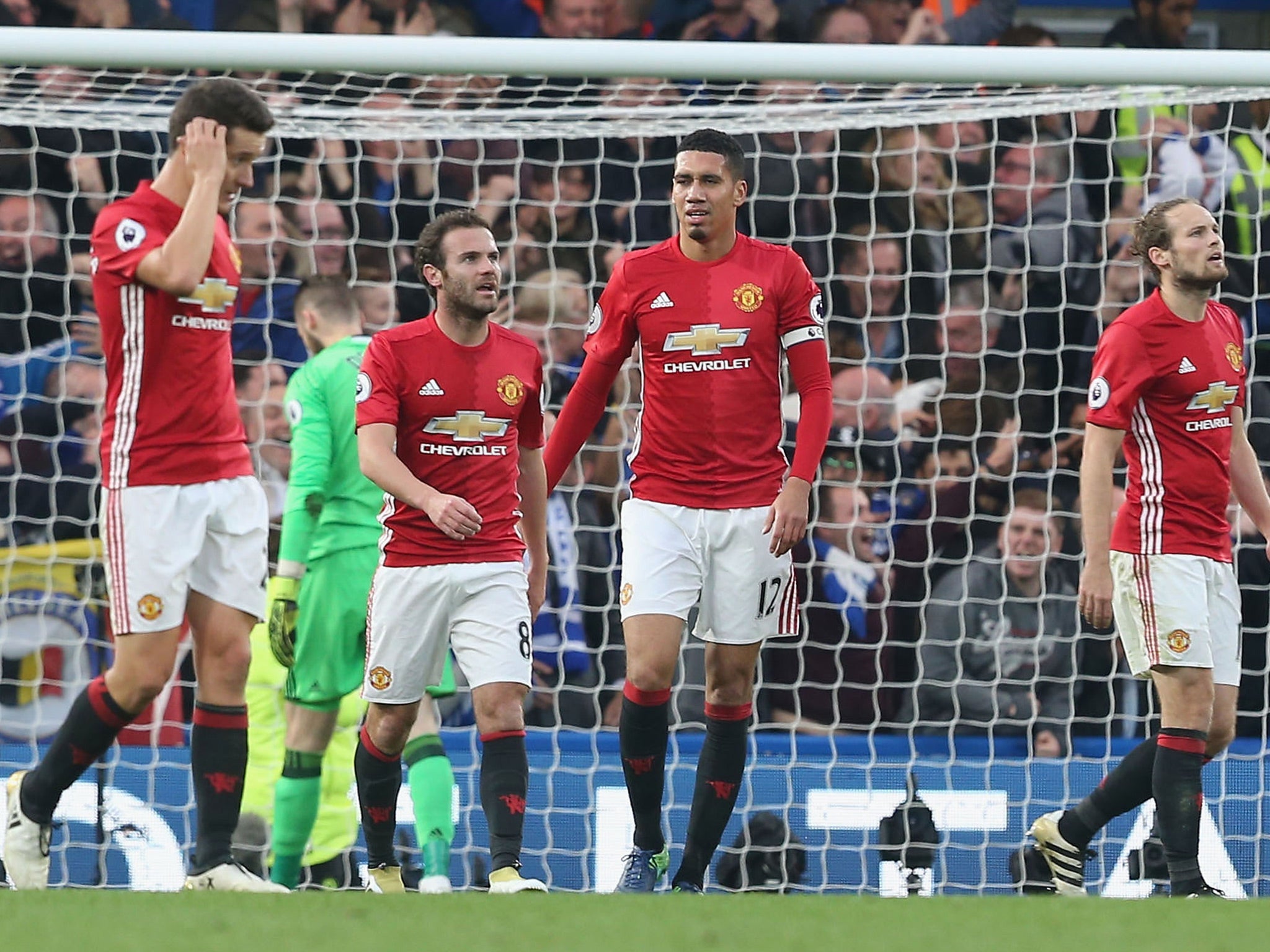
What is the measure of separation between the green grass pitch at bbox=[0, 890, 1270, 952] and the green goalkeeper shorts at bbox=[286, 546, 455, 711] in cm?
181

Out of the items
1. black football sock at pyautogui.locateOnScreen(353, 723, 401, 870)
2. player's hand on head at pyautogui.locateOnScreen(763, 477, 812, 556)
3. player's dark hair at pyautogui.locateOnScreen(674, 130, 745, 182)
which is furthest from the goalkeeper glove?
player's dark hair at pyautogui.locateOnScreen(674, 130, 745, 182)

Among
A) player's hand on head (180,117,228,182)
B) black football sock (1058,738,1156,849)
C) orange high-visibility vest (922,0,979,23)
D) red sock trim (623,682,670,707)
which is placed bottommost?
black football sock (1058,738,1156,849)

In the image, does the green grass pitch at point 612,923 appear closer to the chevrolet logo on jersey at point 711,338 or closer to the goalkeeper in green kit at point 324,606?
the chevrolet logo on jersey at point 711,338

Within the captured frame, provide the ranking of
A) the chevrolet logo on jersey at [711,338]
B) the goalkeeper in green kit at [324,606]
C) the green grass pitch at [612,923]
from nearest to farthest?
the green grass pitch at [612,923] → the chevrolet logo on jersey at [711,338] → the goalkeeper in green kit at [324,606]

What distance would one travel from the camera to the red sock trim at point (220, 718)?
4.54 m

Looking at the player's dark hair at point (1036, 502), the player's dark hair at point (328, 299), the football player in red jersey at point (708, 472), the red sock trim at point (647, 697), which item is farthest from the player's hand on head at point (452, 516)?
the player's dark hair at point (1036, 502)

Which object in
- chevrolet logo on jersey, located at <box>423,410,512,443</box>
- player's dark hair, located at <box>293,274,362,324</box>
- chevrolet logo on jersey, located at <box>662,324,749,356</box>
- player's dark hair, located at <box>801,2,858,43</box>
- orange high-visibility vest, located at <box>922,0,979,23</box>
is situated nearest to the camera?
chevrolet logo on jersey, located at <box>423,410,512,443</box>

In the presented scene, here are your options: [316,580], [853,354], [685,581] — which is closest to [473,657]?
[685,581]

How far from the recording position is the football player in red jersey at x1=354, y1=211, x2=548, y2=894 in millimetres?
4875

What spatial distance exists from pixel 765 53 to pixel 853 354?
212 centimetres

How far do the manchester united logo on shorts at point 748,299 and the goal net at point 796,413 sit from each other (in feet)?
5.47

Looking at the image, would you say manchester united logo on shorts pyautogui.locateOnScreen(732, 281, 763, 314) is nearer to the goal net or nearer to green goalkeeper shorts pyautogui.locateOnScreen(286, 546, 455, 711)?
green goalkeeper shorts pyautogui.locateOnScreen(286, 546, 455, 711)

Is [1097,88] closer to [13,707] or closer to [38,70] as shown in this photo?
[38,70]

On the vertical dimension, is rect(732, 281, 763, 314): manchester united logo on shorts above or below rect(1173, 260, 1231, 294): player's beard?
below
